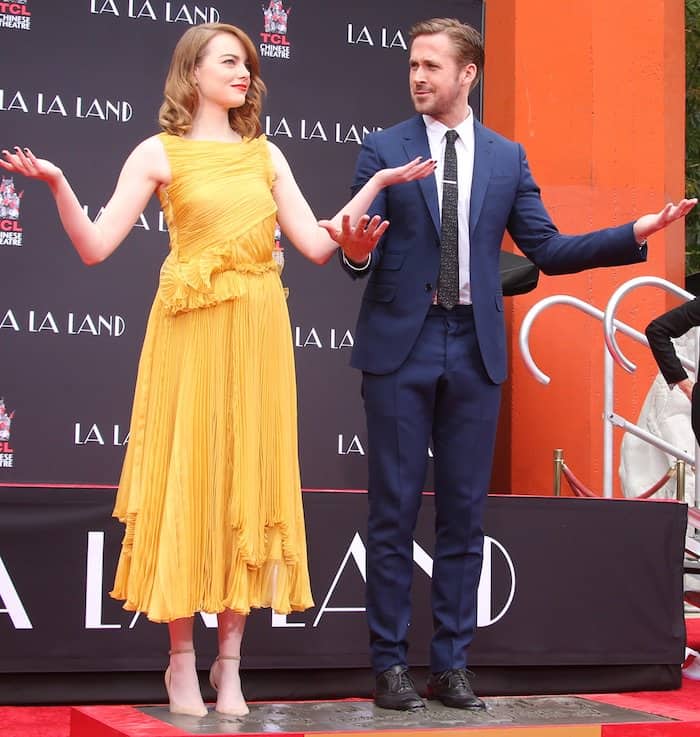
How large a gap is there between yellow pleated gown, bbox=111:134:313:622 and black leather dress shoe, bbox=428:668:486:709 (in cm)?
48

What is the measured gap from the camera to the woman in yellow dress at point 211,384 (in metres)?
3.34

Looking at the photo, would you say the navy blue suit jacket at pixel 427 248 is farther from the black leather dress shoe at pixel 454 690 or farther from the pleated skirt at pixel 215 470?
the black leather dress shoe at pixel 454 690

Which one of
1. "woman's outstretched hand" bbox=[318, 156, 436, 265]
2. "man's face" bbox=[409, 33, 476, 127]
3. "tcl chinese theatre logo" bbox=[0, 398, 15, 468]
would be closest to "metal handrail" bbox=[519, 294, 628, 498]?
"man's face" bbox=[409, 33, 476, 127]

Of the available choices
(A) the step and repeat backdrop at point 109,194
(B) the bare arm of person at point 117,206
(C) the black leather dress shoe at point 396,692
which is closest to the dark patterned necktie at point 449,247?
(B) the bare arm of person at point 117,206

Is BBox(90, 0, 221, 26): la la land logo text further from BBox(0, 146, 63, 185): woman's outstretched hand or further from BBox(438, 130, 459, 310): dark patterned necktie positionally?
BBox(0, 146, 63, 185): woman's outstretched hand

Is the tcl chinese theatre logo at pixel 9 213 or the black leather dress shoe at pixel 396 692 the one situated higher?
the tcl chinese theatre logo at pixel 9 213

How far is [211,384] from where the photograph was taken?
11.2 ft

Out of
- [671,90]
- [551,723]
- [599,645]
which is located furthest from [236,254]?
[671,90]

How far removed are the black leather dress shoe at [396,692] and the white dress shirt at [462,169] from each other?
3.34 ft

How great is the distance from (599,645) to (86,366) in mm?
3180

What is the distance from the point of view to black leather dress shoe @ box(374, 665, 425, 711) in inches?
136

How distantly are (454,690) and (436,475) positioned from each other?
0.58 m

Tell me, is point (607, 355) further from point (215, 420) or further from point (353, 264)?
point (215, 420)

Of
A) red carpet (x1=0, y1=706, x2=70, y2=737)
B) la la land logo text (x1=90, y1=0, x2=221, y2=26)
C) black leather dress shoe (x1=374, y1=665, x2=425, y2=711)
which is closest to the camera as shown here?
black leather dress shoe (x1=374, y1=665, x2=425, y2=711)
